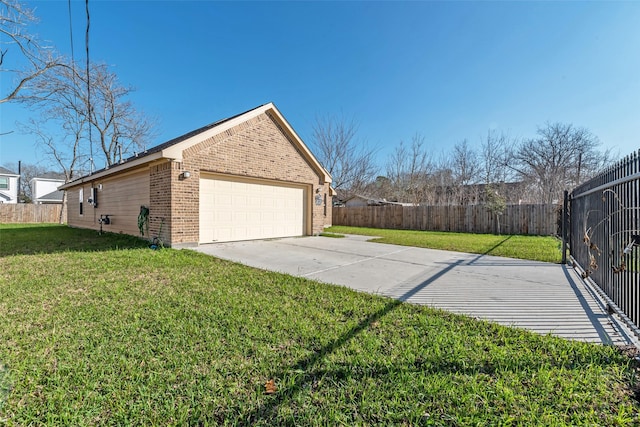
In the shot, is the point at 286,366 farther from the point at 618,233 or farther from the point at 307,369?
the point at 618,233

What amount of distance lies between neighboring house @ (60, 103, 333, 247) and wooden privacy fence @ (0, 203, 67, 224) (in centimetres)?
1576

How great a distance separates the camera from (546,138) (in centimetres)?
2414

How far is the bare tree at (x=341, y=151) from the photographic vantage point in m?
26.3

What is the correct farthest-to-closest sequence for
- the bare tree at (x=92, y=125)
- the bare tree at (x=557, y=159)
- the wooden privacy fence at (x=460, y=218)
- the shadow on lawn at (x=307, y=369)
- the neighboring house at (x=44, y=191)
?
1. the neighboring house at (x=44, y=191)
2. the bare tree at (x=557, y=159)
3. the bare tree at (x=92, y=125)
4. the wooden privacy fence at (x=460, y=218)
5. the shadow on lawn at (x=307, y=369)

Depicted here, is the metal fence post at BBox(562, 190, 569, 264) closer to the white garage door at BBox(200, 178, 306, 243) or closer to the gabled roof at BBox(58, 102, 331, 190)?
the gabled roof at BBox(58, 102, 331, 190)

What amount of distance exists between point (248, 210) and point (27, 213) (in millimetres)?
24046

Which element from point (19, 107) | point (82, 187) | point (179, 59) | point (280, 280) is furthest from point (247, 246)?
point (19, 107)

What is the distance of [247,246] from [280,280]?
13.5 ft

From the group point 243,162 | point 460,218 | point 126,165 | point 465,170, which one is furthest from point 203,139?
point 465,170

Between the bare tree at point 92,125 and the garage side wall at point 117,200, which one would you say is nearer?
the garage side wall at point 117,200

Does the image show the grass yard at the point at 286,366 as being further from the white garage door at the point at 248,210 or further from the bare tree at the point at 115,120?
the bare tree at the point at 115,120

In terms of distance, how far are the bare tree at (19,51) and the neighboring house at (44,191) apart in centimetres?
2486

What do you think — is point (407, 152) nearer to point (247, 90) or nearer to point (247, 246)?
point (247, 90)

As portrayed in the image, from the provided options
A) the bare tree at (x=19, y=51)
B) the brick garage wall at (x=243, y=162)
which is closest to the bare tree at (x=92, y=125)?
the bare tree at (x=19, y=51)
